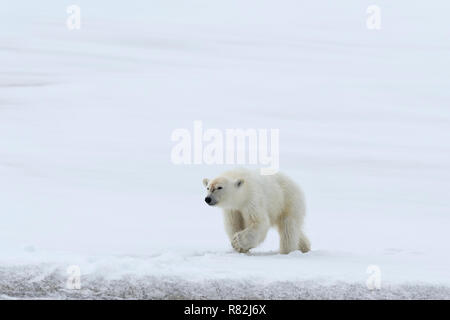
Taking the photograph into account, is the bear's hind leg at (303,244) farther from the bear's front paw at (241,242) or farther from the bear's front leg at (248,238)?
the bear's front paw at (241,242)

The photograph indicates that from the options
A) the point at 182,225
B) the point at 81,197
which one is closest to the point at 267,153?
the point at 81,197

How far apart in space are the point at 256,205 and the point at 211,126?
34.6ft

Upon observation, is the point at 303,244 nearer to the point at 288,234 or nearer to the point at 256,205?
the point at 288,234

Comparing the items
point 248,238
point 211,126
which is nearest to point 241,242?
point 248,238

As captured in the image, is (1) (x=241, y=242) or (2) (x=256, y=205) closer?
(1) (x=241, y=242)

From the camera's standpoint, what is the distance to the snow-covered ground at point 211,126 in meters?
6.65

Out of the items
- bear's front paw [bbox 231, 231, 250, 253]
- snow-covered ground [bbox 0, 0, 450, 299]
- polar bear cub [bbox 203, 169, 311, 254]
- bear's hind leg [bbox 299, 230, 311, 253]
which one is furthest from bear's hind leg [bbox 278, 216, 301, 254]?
bear's front paw [bbox 231, 231, 250, 253]

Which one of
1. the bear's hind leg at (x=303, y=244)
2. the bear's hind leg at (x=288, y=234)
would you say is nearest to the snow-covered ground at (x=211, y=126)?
the bear's hind leg at (x=288, y=234)

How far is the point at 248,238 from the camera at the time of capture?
25.3 ft

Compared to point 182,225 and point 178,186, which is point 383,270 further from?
point 178,186

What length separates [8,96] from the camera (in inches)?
787

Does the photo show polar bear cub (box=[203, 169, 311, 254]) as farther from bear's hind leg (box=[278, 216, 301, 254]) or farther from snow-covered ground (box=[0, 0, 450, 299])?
snow-covered ground (box=[0, 0, 450, 299])

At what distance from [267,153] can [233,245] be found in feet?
29.7

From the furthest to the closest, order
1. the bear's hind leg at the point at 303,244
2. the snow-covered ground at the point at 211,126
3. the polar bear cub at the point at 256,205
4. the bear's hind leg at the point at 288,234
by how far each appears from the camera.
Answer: the bear's hind leg at the point at 303,244 < the bear's hind leg at the point at 288,234 < the polar bear cub at the point at 256,205 < the snow-covered ground at the point at 211,126
